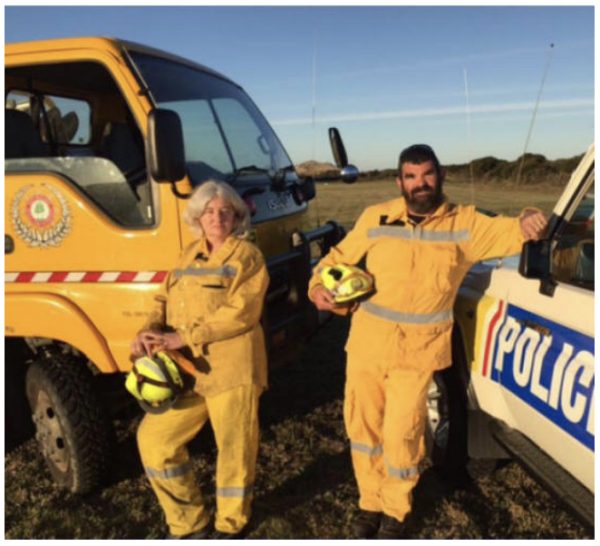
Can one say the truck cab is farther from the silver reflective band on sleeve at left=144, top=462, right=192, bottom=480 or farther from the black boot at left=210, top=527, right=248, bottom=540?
the black boot at left=210, top=527, right=248, bottom=540

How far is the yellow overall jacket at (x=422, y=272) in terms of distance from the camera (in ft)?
9.43

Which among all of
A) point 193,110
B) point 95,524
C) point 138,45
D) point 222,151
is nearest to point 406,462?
point 95,524

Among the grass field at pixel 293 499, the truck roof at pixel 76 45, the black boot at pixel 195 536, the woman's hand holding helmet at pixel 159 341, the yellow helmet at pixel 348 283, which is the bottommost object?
the grass field at pixel 293 499

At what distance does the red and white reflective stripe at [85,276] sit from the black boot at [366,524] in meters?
1.61

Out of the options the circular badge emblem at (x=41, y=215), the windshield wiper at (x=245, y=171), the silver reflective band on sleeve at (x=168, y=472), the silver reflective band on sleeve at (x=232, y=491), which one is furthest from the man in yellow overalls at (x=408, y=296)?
the circular badge emblem at (x=41, y=215)

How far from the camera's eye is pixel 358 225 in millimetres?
3084

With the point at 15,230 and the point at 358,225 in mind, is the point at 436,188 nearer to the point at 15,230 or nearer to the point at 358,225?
the point at 358,225

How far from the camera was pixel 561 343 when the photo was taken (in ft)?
8.10

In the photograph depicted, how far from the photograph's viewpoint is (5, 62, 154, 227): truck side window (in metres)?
3.47

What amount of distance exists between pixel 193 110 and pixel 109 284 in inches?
51.7

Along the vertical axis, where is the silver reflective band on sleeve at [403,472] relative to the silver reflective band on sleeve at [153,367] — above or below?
below

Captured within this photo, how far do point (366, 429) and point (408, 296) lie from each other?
2.39 feet

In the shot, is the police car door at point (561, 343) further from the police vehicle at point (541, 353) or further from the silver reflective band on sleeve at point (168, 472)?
the silver reflective band on sleeve at point (168, 472)

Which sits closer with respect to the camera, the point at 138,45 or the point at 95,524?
the point at 95,524
